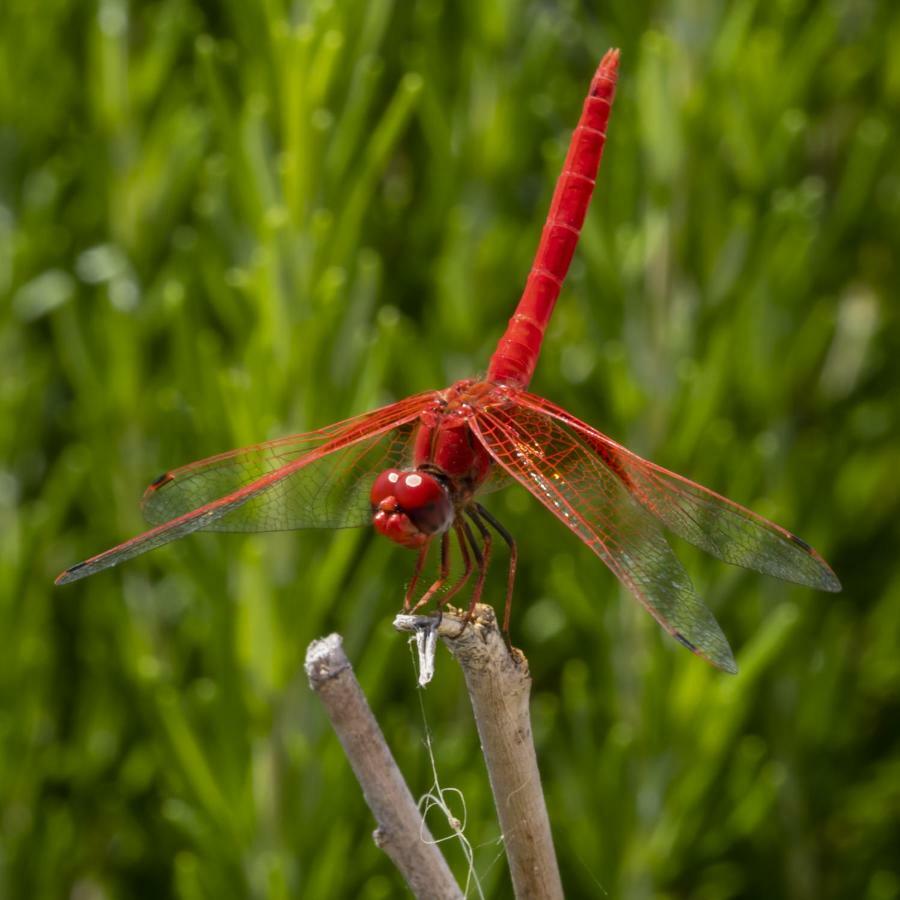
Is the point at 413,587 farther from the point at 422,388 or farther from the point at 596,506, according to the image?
the point at 422,388

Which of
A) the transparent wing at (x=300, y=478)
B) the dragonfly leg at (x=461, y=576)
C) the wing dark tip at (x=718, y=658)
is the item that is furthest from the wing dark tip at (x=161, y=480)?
the wing dark tip at (x=718, y=658)

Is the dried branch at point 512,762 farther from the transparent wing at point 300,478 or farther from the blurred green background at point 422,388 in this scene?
the blurred green background at point 422,388

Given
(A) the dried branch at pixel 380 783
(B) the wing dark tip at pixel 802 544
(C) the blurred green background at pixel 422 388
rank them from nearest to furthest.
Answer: (A) the dried branch at pixel 380 783 < (B) the wing dark tip at pixel 802 544 < (C) the blurred green background at pixel 422 388

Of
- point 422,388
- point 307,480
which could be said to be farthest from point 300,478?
point 422,388

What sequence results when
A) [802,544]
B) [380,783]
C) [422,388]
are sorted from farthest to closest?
[422,388], [802,544], [380,783]

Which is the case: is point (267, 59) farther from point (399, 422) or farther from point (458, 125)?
point (399, 422)

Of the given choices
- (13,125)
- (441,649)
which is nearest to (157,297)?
(13,125)

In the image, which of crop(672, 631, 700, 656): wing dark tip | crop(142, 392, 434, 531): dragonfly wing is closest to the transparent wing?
crop(142, 392, 434, 531): dragonfly wing

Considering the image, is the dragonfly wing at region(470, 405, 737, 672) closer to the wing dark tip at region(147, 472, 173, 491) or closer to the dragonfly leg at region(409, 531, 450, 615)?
the dragonfly leg at region(409, 531, 450, 615)
